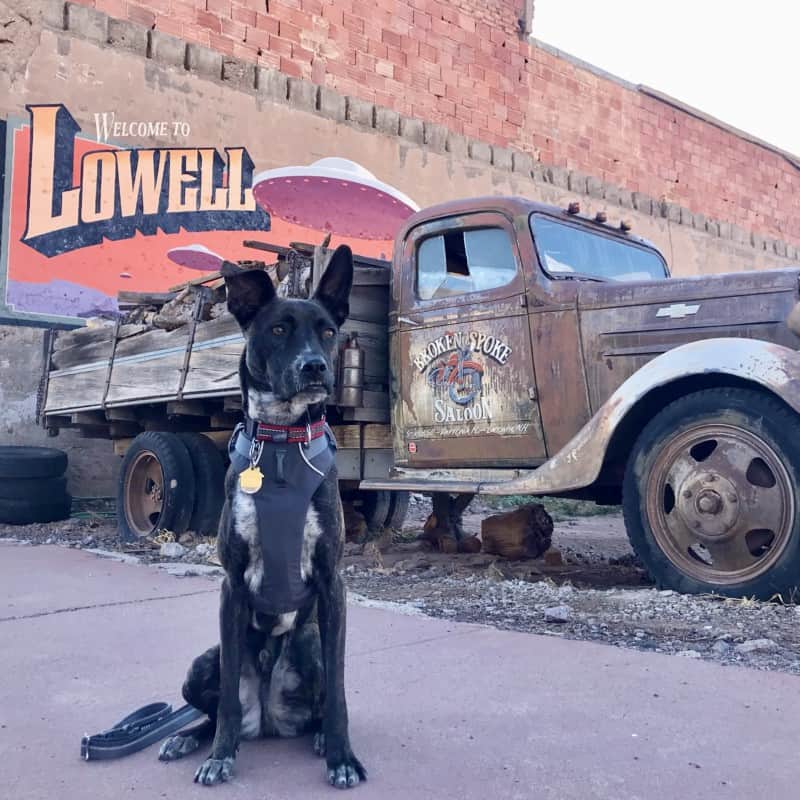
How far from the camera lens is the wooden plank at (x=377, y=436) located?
19.4 ft

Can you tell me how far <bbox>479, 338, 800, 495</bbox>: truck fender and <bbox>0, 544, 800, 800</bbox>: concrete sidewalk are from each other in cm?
122

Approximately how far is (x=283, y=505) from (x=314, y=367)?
1.16 ft

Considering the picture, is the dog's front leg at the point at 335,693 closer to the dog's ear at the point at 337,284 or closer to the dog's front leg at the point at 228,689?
the dog's front leg at the point at 228,689

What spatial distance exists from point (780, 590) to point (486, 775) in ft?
7.71

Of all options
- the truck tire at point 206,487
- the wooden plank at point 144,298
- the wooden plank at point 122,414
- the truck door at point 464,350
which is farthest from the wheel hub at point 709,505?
the wooden plank at point 122,414

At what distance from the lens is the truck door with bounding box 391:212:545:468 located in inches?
205

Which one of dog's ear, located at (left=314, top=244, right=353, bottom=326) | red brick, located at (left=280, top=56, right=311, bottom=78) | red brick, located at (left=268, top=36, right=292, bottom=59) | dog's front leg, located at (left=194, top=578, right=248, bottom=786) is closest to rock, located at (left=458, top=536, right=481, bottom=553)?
dog's ear, located at (left=314, top=244, right=353, bottom=326)

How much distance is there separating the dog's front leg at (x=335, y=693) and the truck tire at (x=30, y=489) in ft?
20.5

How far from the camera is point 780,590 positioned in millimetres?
3895

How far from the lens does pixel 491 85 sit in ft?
42.7

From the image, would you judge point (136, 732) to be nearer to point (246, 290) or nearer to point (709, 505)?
point (246, 290)

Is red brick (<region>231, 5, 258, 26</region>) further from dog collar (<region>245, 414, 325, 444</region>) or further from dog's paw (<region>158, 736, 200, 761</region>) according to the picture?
dog's paw (<region>158, 736, 200, 761</region>)

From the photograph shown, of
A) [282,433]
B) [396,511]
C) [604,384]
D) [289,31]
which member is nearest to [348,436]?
[396,511]

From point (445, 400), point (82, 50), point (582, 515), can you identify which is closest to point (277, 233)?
point (82, 50)
